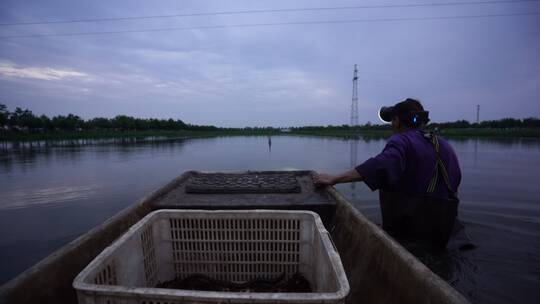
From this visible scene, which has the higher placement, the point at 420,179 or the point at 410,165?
the point at 410,165

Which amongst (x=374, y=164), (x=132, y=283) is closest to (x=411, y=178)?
(x=374, y=164)

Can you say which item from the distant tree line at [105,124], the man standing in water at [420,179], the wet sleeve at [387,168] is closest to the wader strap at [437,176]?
the man standing in water at [420,179]

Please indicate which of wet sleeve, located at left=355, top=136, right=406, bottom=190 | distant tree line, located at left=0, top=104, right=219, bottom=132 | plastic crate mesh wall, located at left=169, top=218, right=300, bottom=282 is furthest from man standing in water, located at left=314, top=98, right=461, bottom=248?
distant tree line, located at left=0, top=104, right=219, bottom=132

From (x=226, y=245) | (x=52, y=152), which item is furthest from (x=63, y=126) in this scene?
(x=226, y=245)

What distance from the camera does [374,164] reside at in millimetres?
2543

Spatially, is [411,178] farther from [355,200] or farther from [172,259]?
[355,200]

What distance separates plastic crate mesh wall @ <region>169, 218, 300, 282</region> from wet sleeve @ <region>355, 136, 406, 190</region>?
92cm

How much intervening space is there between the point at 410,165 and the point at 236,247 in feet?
6.40

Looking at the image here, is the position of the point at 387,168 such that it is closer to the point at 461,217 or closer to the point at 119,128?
the point at 461,217

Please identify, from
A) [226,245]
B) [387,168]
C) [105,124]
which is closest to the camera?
[226,245]

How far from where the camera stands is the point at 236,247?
2332 millimetres

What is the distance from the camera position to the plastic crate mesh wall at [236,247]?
88.1 inches

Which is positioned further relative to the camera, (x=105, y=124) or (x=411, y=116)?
(x=105, y=124)

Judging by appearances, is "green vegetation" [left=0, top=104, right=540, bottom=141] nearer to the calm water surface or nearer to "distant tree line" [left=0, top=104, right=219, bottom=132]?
"distant tree line" [left=0, top=104, right=219, bottom=132]
